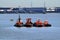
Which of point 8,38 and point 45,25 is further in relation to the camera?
point 45,25

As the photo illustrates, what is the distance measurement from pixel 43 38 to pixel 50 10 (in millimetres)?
102001

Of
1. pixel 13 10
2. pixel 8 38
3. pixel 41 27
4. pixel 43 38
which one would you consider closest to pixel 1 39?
pixel 8 38

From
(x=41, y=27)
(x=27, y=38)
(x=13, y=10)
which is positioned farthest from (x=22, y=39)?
(x=13, y=10)

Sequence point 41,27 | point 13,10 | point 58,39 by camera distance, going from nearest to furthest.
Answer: point 58,39, point 41,27, point 13,10

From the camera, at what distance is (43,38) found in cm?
2953

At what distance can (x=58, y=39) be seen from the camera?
28.5 metres

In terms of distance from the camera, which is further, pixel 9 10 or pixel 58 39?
pixel 9 10

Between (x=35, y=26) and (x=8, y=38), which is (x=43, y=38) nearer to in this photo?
(x=8, y=38)

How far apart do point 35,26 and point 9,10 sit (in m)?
94.6

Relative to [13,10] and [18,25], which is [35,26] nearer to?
[18,25]

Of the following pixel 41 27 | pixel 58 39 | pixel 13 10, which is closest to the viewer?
pixel 58 39

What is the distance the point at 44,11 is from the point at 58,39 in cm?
10335

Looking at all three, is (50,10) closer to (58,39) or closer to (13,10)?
(13,10)

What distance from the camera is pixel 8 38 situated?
97.0 feet
